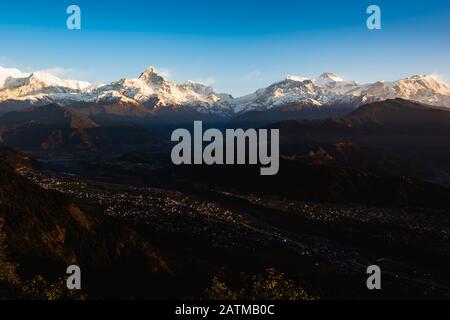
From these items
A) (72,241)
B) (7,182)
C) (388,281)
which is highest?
(7,182)

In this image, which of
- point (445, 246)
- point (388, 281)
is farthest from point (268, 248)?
point (445, 246)

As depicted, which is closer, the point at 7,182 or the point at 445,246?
the point at 7,182
